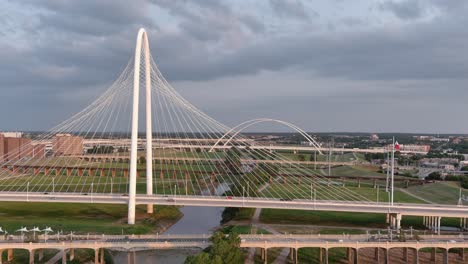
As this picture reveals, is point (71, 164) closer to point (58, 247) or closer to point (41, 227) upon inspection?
point (41, 227)

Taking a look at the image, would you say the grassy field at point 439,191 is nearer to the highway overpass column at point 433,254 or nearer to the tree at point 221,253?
the highway overpass column at point 433,254

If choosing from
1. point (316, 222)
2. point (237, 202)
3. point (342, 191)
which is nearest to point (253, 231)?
point (237, 202)

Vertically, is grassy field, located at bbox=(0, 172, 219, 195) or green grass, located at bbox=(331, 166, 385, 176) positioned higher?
grassy field, located at bbox=(0, 172, 219, 195)

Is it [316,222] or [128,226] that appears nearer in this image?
[128,226]

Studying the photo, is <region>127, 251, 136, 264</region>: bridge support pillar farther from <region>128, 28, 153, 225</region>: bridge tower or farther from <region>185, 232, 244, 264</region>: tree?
<region>128, 28, 153, 225</region>: bridge tower

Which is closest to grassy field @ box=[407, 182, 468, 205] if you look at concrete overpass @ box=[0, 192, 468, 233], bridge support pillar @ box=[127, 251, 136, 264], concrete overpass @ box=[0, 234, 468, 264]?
concrete overpass @ box=[0, 192, 468, 233]

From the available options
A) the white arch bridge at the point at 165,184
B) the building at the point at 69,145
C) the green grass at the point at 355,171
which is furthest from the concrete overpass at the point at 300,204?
the building at the point at 69,145
